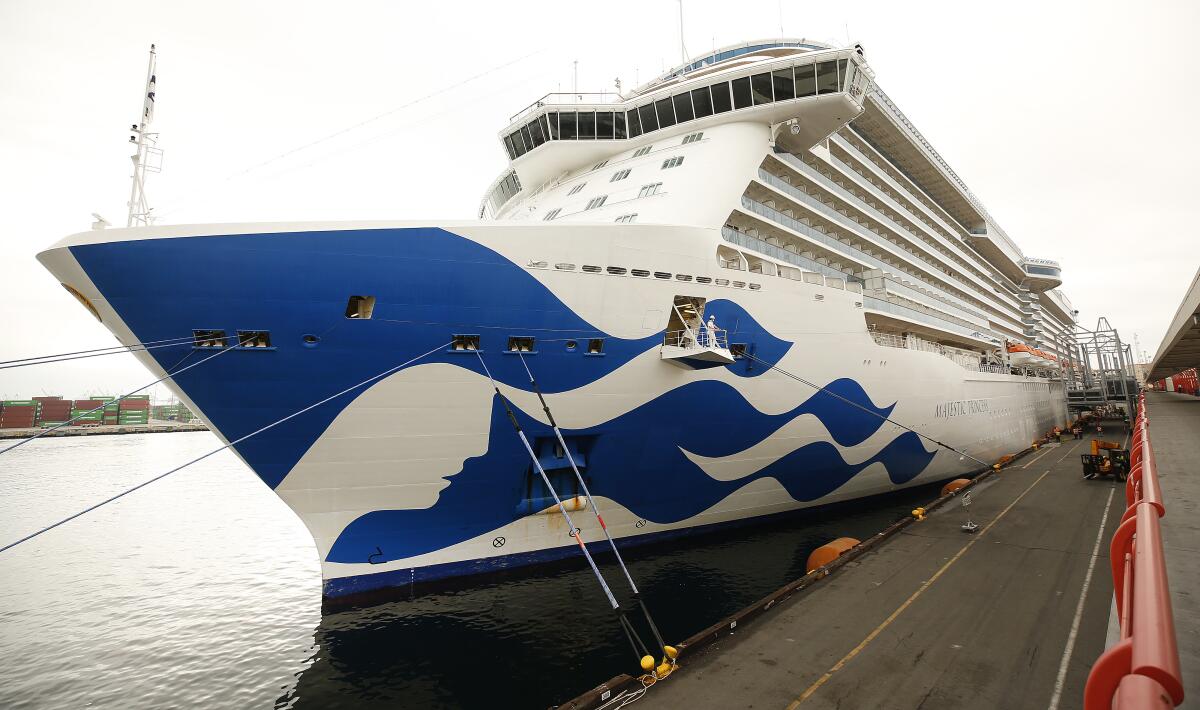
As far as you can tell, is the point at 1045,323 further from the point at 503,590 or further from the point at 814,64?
the point at 503,590

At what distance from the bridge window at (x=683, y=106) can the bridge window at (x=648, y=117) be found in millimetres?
661

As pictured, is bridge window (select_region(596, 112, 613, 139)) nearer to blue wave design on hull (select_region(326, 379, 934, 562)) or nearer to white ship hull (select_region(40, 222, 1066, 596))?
white ship hull (select_region(40, 222, 1066, 596))

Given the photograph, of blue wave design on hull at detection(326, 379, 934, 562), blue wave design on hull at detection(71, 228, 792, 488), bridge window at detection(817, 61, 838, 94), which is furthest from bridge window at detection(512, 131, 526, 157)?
blue wave design on hull at detection(326, 379, 934, 562)

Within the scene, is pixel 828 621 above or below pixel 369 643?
above

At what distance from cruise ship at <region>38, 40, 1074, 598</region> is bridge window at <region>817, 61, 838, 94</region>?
0.20ft

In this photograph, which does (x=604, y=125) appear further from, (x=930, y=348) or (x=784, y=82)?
(x=930, y=348)

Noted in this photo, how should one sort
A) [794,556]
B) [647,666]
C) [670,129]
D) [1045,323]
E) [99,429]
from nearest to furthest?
1. [647,666]
2. [794,556]
3. [670,129]
4. [1045,323]
5. [99,429]

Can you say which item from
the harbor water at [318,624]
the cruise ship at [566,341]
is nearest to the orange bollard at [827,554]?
the harbor water at [318,624]

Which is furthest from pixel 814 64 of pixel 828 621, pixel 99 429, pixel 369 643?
pixel 99 429

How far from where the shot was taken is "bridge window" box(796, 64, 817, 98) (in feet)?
45.2

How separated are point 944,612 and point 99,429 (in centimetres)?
11266

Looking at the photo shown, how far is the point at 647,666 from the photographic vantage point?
5809mm

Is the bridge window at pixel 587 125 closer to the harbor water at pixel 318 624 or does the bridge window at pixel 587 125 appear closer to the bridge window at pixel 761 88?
the bridge window at pixel 761 88

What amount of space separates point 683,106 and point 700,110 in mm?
518
